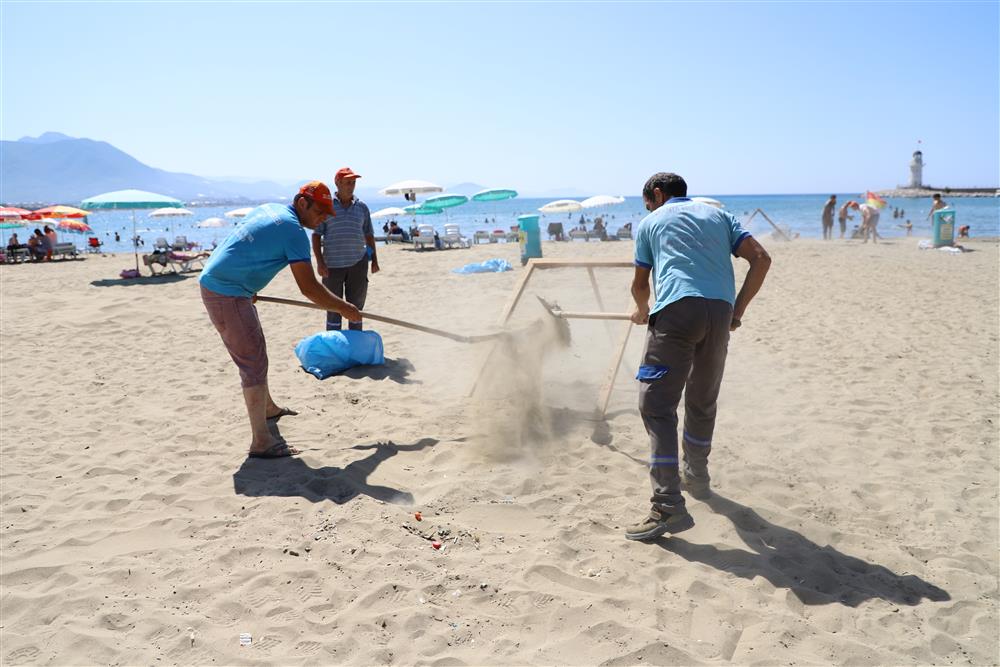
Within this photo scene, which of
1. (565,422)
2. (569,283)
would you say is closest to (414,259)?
(569,283)

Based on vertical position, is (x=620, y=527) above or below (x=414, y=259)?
below

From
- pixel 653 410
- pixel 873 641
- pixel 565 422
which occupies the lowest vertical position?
pixel 873 641

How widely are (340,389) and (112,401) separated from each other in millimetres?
1839

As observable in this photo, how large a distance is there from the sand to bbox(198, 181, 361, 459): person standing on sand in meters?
0.45

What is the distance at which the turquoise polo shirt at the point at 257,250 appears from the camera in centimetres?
371

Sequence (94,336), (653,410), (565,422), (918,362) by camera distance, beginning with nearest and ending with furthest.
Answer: (653,410) < (565,422) < (918,362) < (94,336)

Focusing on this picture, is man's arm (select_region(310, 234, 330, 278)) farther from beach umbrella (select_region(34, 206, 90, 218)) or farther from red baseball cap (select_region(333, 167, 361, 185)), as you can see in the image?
beach umbrella (select_region(34, 206, 90, 218))

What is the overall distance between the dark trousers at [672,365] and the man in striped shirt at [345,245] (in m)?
3.52

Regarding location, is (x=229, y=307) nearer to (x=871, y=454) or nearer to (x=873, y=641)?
(x=873, y=641)

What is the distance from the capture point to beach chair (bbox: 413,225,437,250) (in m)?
19.4

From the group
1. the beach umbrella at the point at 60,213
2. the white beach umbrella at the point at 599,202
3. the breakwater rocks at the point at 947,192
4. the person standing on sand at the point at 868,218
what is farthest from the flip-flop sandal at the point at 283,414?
the breakwater rocks at the point at 947,192

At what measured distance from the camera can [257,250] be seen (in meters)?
3.72

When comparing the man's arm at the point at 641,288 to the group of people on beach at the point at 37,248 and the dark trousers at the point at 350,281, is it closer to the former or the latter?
the dark trousers at the point at 350,281

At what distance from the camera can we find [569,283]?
10258 mm
